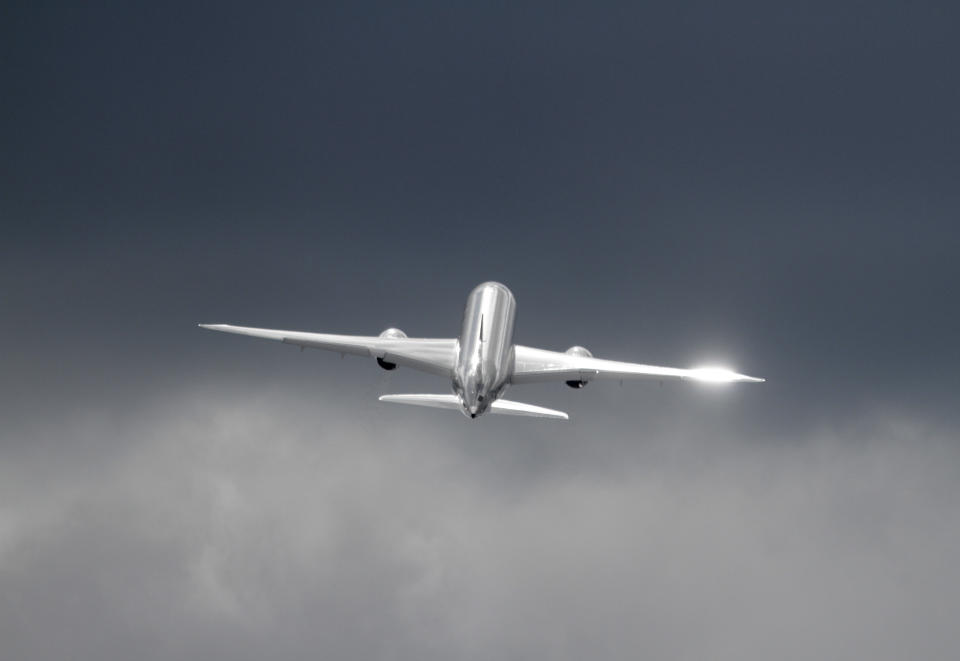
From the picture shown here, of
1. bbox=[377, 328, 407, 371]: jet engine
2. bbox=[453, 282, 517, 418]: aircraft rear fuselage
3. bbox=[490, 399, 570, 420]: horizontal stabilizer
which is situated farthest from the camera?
bbox=[377, 328, 407, 371]: jet engine

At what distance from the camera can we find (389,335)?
5103 inches

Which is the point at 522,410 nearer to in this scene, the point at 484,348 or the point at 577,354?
the point at 484,348

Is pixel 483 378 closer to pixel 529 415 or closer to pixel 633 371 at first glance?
pixel 529 415

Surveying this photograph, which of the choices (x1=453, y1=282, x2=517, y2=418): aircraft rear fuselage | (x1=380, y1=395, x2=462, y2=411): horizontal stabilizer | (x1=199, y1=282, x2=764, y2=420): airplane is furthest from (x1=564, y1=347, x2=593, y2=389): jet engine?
(x1=380, y1=395, x2=462, y2=411): horizontal stabilizer

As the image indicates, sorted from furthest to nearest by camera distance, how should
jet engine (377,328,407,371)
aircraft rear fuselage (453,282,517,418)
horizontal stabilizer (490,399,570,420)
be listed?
jet engine (377,328,407,371) < aircraft rear fuselage (453,282,517,418) < horizontal stabilizer (490,399,570,420)

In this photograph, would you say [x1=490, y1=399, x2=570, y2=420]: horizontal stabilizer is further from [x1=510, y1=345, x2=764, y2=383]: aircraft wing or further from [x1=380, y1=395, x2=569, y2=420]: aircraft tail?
[x1=510, y1=345, x2=764, y2=383]: aircraft wing

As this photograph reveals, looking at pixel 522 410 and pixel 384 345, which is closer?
pixel 522 410

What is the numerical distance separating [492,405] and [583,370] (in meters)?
11.5

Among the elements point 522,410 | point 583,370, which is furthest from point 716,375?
point 522,410

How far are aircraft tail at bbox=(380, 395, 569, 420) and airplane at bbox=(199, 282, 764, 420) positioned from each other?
105 mm

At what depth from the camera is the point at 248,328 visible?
12962 cm

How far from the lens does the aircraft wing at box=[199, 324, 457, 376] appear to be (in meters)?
125

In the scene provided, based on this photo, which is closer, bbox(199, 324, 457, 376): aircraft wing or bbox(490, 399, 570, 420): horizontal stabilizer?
bbox(490, 399, 570, 420): horizontal stabilizer

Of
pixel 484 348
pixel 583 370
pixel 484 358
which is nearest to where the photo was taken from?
pixel 484 358
